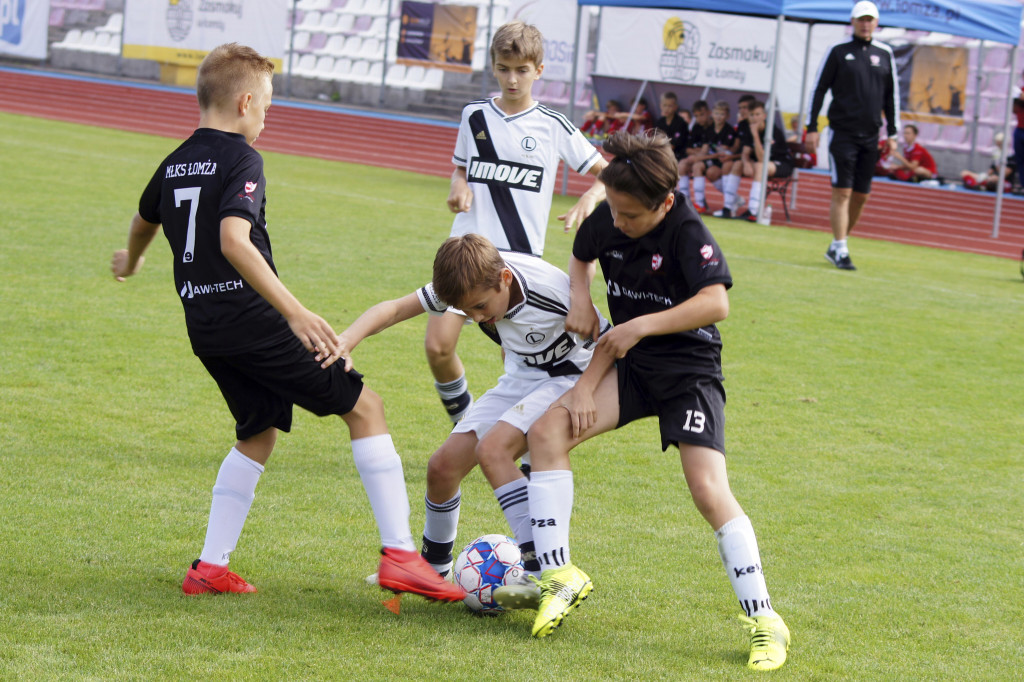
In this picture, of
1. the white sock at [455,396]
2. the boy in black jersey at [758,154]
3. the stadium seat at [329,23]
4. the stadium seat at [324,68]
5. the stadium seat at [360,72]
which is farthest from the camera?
the stadium seat at [329,23]

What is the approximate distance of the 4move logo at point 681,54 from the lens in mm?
19688

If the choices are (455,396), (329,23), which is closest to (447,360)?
(455,396)

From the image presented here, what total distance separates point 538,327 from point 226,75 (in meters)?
1.20

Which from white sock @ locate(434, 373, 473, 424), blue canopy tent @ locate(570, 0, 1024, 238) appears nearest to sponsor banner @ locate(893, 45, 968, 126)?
blue canopy tent @ locate(570, 0, 1024, 238)

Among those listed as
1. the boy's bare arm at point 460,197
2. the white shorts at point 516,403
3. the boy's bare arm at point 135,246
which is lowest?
the white shorts at point 516,403

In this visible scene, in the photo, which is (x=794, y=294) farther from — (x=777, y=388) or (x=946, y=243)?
(x=946, y=243)

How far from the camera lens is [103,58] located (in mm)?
34562

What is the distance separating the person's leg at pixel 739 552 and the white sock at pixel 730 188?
12.6 m

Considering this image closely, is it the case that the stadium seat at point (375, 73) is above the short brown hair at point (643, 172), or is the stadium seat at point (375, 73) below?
above

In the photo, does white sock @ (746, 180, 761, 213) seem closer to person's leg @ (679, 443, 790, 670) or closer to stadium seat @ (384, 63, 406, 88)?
person's leg @ (679, 443, 790, 670)

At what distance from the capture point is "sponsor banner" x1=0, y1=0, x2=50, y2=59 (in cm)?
3275

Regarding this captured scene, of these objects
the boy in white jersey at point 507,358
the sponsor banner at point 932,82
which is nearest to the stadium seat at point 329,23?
the sponsor banner at point 932,82

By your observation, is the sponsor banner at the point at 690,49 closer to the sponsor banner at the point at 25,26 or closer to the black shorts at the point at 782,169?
the black shorts at the point at 782,169

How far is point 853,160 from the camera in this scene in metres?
10.9
